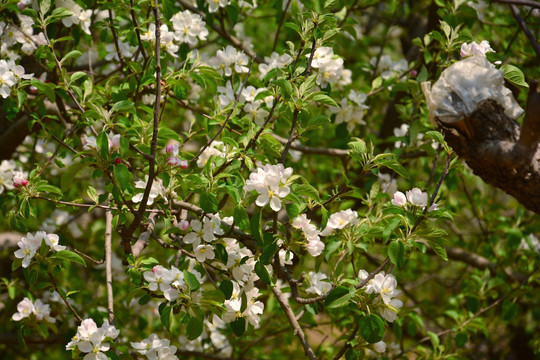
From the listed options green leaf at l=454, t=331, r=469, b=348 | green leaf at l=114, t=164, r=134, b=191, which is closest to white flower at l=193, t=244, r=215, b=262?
green leaf at l=114, t=164, r=134, b=191

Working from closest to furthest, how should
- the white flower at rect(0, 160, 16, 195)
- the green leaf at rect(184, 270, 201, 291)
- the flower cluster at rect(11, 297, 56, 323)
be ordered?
the green leaf at rect(184, 270, 201, 291) < the flower cluster at rect(11, 297, 56, 323) < the white flower at rect(0, 160, 16, 195)

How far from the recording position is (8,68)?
2129 millimetres

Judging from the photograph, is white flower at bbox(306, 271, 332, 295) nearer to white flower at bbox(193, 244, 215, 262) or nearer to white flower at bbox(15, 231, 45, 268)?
white flower at bbox(193, 244, 215, 262)

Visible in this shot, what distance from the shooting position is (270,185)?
1.75 m

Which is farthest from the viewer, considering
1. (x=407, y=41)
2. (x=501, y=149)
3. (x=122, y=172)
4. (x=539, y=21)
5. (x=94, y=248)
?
(x=407, y=41)

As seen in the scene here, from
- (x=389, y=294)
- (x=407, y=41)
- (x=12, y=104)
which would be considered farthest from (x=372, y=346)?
(x=407, y=41)

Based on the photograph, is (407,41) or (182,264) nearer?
(182,264)

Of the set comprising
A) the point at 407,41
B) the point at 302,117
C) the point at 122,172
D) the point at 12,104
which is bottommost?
the point at 122,172

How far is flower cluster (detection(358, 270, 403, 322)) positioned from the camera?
1893mm

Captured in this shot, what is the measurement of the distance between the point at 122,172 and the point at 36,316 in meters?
0.86

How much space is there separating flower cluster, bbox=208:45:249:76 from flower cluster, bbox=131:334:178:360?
1137 mm

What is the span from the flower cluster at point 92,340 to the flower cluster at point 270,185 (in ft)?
2.02

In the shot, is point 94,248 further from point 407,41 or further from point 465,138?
point 465,138

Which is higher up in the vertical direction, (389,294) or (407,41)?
(407,41)
